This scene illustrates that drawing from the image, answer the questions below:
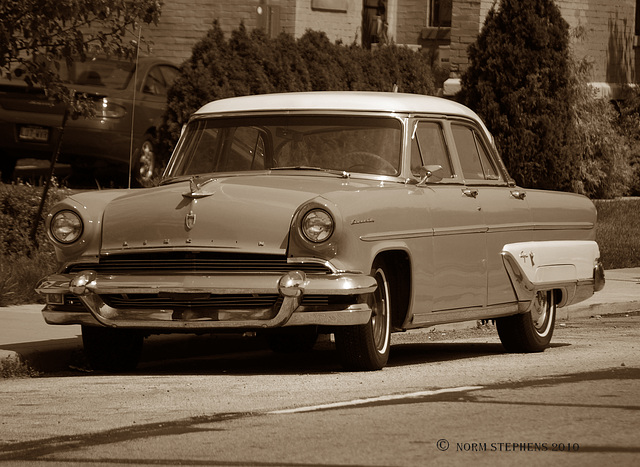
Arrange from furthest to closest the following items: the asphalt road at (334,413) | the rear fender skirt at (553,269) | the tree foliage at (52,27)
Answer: the tree foliage at (52,27) < the rear fender skirt at (553,269) < the asphalt road at (334,413)

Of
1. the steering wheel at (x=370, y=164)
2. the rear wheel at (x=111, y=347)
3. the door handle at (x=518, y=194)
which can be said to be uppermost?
the steering wheel at (x=370, y=164)

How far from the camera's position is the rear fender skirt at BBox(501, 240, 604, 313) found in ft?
33.1

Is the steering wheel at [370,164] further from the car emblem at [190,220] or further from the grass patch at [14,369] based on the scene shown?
the grass patch at [14,369]

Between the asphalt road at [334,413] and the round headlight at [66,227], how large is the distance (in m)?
0.86

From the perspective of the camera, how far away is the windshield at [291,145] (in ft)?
31.2

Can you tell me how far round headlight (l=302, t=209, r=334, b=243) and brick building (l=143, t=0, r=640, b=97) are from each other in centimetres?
1505

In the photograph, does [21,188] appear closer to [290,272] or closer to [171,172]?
[171,172]

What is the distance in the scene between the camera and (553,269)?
10.5 metres

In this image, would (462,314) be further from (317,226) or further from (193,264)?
(193,264)

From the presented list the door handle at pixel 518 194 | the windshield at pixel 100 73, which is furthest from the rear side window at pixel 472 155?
the windshield at pixel 100 73

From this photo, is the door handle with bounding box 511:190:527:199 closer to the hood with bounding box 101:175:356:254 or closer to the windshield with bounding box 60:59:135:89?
the hood with bounding box 101:175:356:254

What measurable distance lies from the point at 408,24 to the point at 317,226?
17.8 m

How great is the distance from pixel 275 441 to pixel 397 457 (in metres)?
0.64

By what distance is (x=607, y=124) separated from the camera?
77.7 ft
